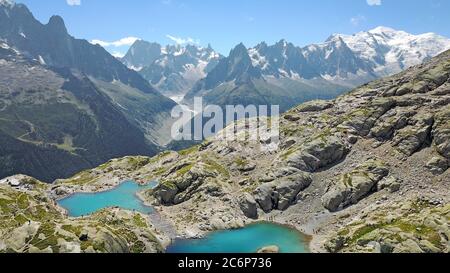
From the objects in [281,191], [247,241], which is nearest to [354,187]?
[281,191]

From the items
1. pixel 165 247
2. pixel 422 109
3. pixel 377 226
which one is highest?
pixel 422 109

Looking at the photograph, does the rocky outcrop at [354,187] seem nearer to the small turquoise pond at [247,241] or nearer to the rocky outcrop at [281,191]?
the rocky outcrop at [281,191]

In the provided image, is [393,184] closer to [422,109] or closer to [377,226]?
[377,226]

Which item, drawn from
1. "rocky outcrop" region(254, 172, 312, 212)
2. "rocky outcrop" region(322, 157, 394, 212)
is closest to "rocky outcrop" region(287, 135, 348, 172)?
"rocky outcrop" region(254, 172, 312, 212)

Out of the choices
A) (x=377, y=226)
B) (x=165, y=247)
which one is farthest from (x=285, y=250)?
(x=165, y=247)

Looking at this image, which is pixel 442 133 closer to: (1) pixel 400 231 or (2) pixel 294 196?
(2) pixel 294 196

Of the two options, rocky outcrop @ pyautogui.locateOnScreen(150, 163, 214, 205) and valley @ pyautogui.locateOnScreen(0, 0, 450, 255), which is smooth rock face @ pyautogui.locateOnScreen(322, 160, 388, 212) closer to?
valley @ pyautogui.locateOnScreen(0, 0, 450, 255)
